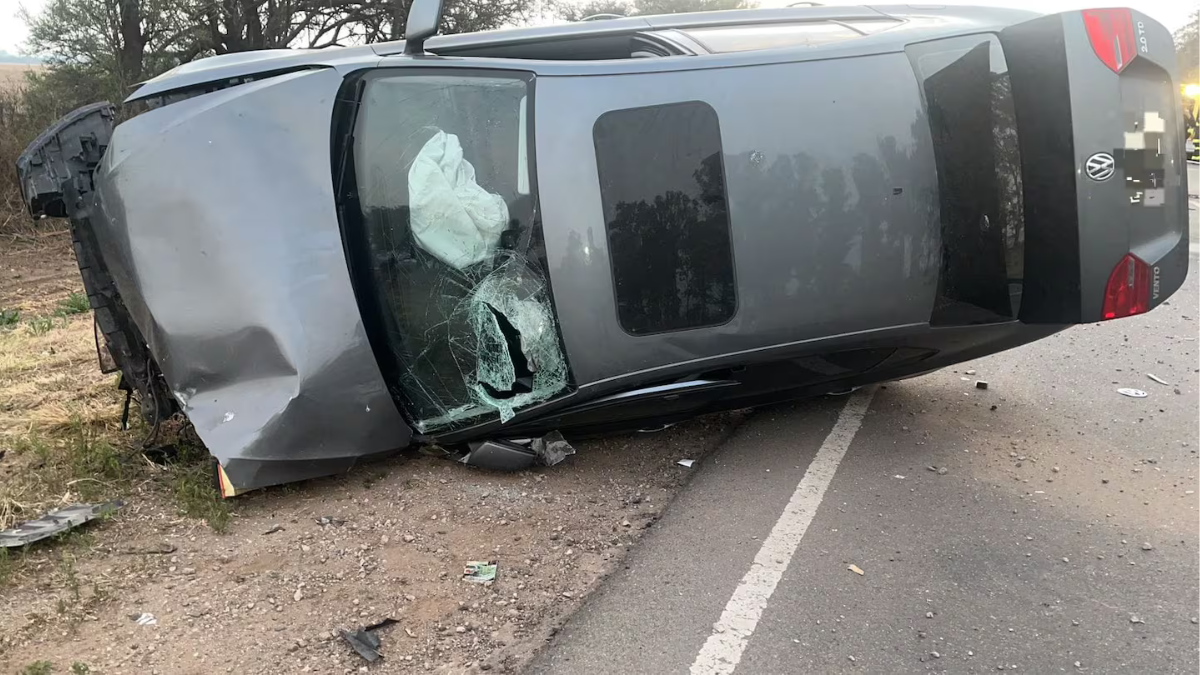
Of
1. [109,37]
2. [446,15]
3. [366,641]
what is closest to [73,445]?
[366,641]

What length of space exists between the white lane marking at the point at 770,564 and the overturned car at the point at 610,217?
2.04 ft

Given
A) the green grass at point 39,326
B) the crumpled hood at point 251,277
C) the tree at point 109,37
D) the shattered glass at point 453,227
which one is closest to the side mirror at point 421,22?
the shattered glass at point 453,227

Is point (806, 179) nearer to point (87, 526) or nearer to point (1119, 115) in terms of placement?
point (1119, 115)

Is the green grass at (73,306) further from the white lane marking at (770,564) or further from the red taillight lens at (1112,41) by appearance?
the red taillight lens at (1112,41)

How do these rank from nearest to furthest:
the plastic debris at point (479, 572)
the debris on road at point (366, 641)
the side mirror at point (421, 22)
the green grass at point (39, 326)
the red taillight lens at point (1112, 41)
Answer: the debris on road at point (366, 641), the plastic debris at point (479, 572), the red taillight lens at point (1112, 41), the side mirror at point (421, 22), the green grass at point (39, 326)

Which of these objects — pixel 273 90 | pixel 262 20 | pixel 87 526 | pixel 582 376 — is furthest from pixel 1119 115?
pixel 262 20

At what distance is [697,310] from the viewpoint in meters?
3.07

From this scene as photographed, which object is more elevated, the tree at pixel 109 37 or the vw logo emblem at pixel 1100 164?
the tree at pixel 109 37

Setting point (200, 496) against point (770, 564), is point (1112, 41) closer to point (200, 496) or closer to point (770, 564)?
point (770, 564)

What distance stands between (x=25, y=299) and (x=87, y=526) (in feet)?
18.9

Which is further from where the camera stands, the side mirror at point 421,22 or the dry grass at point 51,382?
the dry grass at point 51,382

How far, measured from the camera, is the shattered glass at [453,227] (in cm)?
308

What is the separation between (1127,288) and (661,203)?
185 centimetres

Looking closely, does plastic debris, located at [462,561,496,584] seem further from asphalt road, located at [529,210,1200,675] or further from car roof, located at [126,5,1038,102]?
car roof, located at [126,5,1038,102]
